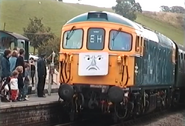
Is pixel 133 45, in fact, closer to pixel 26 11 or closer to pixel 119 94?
pixel 119 94

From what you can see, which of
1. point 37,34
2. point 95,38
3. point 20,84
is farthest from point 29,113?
point 37,34

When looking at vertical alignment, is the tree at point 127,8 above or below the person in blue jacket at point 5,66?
above

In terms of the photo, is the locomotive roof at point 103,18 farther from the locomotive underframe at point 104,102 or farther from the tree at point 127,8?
the tree at point 127,8

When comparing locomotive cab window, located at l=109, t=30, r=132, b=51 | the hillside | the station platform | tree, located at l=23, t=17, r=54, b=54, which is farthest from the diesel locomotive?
the hillside

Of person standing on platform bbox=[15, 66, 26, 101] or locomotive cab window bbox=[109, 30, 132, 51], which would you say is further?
person standing on platform bbox=[15, 66, 26, 101]

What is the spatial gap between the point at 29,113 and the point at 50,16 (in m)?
59.2

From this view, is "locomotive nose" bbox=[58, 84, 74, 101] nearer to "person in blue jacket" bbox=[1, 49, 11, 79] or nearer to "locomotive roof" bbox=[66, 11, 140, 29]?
"person in blue jacket" bbox=[1, 49, 11, 79]

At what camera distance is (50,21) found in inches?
2783

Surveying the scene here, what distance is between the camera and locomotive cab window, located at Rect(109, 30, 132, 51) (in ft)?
46.6


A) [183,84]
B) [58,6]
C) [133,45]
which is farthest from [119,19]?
[58,6]

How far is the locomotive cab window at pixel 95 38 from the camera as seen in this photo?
46.5 feet

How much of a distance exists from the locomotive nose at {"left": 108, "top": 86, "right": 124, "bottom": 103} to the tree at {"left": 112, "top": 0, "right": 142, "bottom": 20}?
53.7 metres

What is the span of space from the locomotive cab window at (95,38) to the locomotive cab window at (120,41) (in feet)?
0.87

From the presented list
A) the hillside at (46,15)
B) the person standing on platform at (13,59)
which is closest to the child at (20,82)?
the person standing on platform at (13,59)
